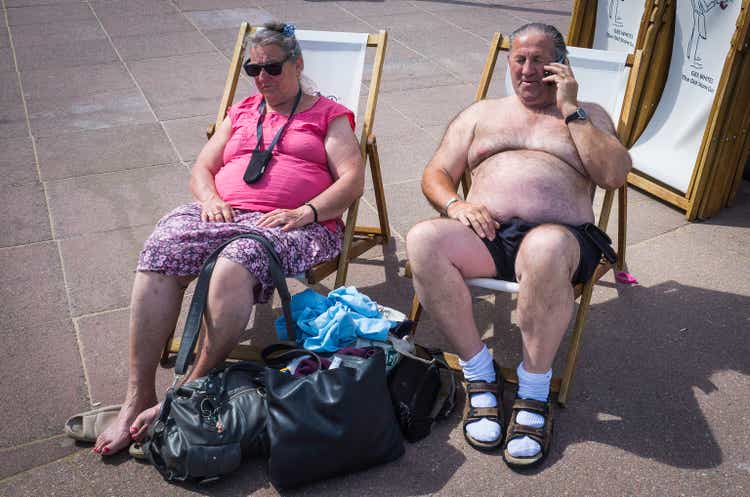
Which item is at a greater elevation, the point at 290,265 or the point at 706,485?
the point at 290,265

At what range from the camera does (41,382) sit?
3.37 metres

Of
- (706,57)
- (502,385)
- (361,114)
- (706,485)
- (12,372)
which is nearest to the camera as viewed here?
(706,485)

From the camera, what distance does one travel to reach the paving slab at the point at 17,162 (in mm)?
5238

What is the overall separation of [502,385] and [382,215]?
1441 millimetres

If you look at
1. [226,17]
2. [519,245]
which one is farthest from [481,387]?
[226,17]

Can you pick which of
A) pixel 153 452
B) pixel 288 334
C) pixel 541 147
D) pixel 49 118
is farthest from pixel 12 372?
pixel 49 118

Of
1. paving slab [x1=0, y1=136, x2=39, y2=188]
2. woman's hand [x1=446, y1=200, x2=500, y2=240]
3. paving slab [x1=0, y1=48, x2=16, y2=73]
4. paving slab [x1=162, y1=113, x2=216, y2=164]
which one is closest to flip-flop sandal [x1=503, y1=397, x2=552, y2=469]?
woman's hand [x1=446, y1=200, x2=500, y2=240]

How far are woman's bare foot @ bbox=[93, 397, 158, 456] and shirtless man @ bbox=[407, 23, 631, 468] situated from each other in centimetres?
123

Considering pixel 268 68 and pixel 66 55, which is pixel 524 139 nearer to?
pixel 268 68

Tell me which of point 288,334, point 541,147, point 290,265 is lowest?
point 288,334

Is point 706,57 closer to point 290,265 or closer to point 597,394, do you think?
point 597,394

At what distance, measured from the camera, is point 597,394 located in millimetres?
3271

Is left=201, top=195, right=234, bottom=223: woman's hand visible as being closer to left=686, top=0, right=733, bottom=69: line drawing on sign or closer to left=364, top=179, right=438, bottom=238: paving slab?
left=364, top=179, right=438, bottom=238: paving slab

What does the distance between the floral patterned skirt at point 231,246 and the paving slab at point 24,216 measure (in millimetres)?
1570
